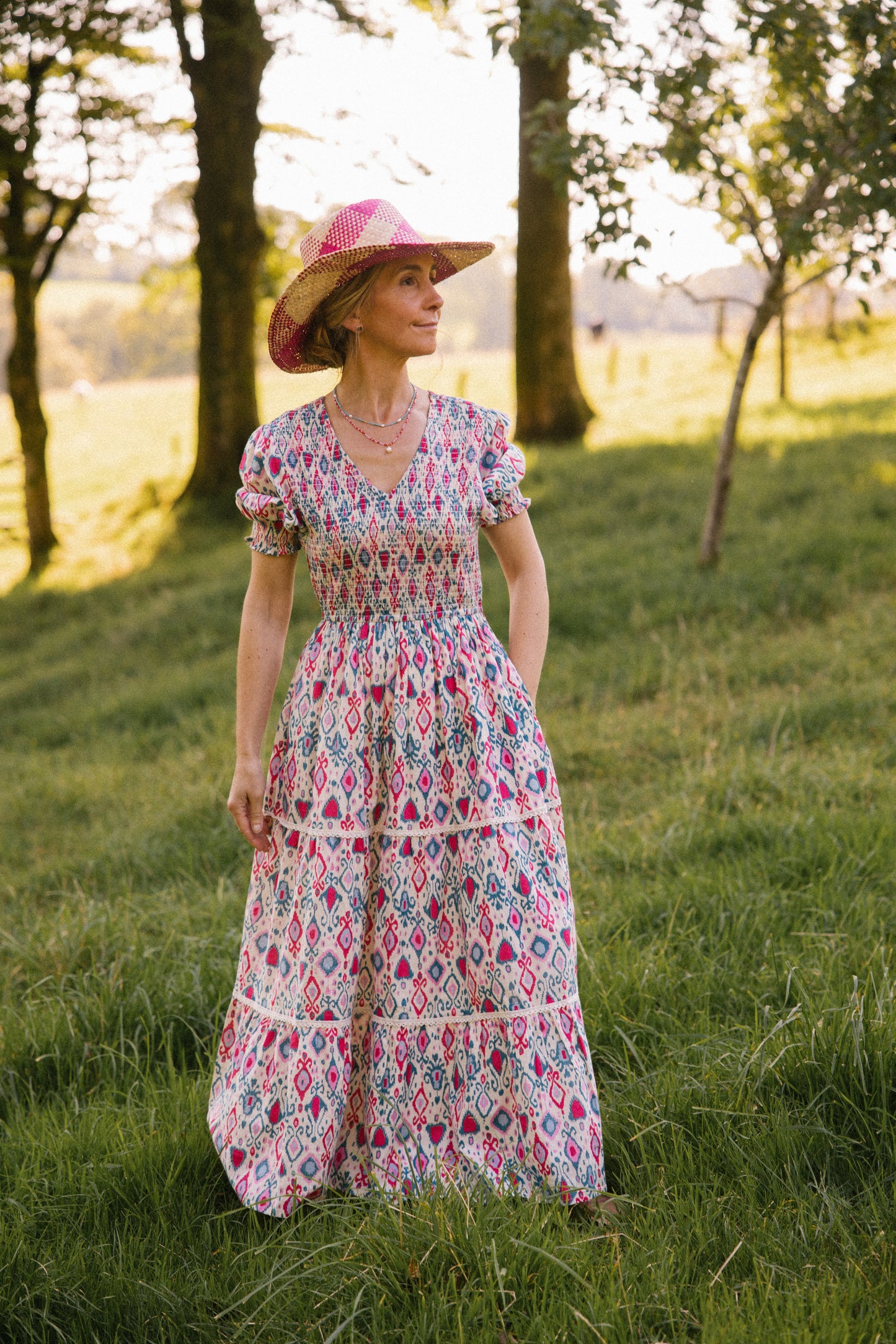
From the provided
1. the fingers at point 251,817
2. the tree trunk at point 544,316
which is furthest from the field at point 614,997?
the tree trunk at point 544,316

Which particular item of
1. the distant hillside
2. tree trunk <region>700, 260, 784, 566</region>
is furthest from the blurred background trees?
the distant hillside

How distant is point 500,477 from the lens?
2871 millimetres

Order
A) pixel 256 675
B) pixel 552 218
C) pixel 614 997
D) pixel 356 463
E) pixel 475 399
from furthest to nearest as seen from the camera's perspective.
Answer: pixel 475 399
pixel 552 218
pixel 614 997
pixel 256 675
pixel 356 463

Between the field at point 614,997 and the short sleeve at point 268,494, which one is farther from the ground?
the short sleeve at point 268,494

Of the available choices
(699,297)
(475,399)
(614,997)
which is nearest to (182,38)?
(699,297)

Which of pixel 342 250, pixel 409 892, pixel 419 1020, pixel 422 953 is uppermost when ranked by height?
pixel 342 250

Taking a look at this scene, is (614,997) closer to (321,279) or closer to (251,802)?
(251,802)

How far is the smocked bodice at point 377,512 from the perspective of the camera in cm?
278

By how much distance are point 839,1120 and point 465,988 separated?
3.01 feet

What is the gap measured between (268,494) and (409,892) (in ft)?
3.22

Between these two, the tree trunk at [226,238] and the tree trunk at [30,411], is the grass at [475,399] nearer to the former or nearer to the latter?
the tree trunk at [30,411]

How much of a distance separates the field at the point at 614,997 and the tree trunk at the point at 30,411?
6.89 meters

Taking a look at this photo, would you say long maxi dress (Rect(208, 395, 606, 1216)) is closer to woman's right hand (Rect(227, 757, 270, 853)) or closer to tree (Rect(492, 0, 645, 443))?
woman's right hand (Rect(227, 757, 270, 853))

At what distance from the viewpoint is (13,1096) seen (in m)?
3.37
